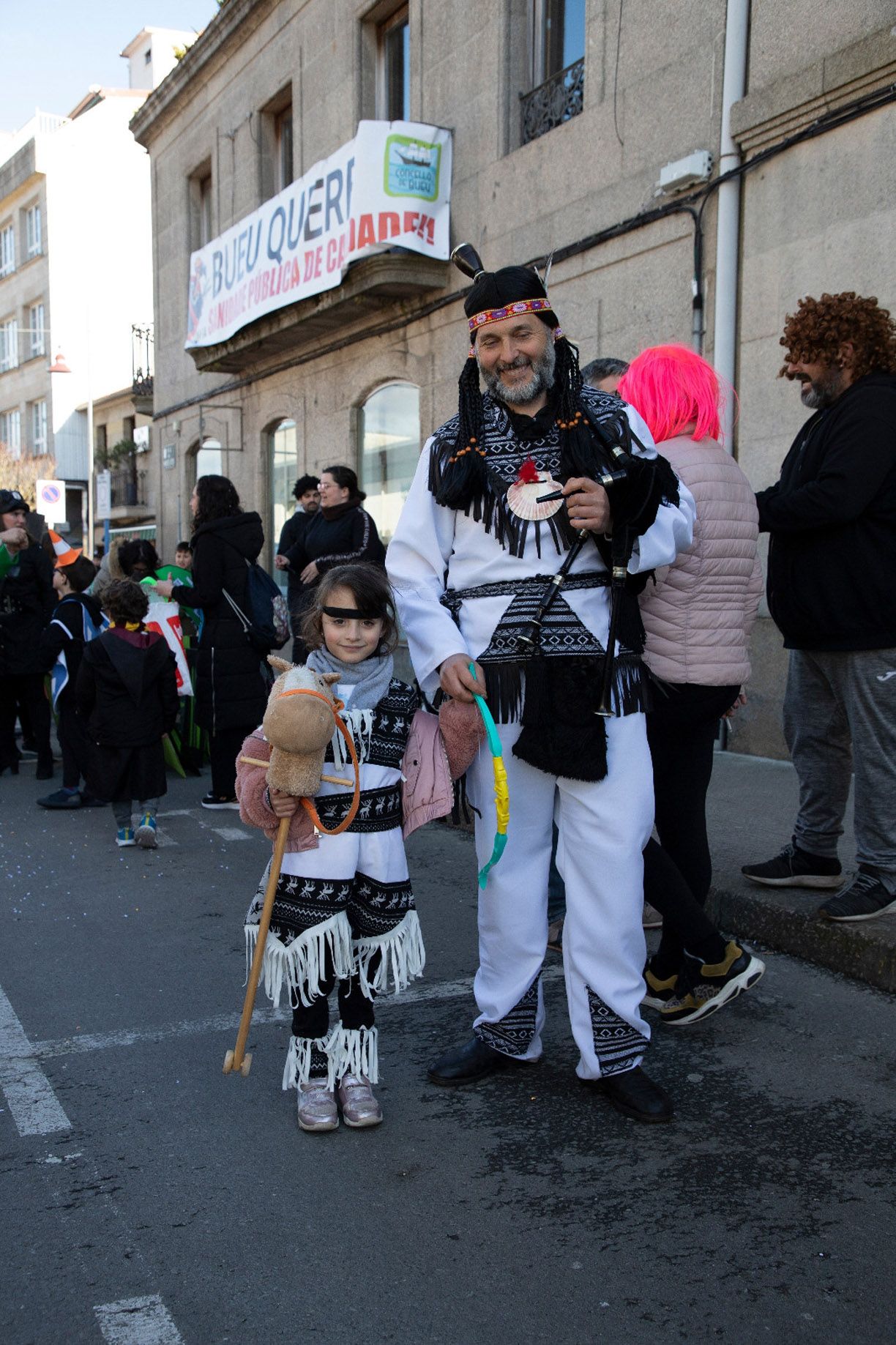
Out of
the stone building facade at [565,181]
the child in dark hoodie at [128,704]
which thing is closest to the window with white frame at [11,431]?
the stone building facade at [565,181]

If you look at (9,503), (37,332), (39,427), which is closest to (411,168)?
(9,503)

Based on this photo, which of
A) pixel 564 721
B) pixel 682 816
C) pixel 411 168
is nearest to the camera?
pixel 564 721

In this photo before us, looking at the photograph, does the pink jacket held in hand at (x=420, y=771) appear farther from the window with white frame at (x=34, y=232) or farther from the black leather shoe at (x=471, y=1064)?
the window with white frame at (x=34, y=232)

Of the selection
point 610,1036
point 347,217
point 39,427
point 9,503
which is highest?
point 39,427

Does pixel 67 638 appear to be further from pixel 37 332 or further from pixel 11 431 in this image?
pixel 11 431

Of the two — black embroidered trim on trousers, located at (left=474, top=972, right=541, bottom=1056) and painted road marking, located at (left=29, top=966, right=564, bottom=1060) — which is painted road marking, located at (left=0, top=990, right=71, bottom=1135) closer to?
painted road marking, located at (left=29, top=966, right=564, bottom=1060)

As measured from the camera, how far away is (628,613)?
289cm

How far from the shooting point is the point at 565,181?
9273 mm

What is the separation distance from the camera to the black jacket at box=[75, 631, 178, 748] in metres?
6.26

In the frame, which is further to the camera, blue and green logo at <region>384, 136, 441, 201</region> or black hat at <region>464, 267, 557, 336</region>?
blue and green logo at <region>384, 136, 441, 201</region>

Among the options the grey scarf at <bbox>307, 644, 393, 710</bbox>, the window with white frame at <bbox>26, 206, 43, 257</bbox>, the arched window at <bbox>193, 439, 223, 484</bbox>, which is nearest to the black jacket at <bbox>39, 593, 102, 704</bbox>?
the grey scarf at <bbox>307, 644, 393, 710</bbox>

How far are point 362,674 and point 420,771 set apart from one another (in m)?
0.29

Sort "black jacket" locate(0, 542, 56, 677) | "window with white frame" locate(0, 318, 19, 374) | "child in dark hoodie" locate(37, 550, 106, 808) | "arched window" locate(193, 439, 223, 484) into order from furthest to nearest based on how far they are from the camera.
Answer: "window with white frame" locate(0, 318, 19, 374)
"arched window" locate(193, 439, 223, 484)
"black jacket" locate(0, 542, 56, 677)
"child in dark hoodie" locate(37, 550, 106, 808)

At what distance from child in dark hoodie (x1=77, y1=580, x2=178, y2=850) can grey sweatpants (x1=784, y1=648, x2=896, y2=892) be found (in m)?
3.47
